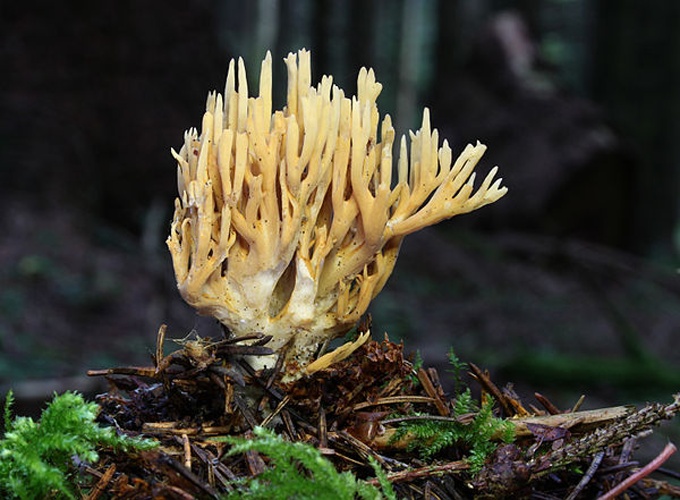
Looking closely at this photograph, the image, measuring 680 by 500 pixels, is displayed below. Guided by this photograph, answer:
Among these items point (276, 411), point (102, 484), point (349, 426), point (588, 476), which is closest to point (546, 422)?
point (588, 476)

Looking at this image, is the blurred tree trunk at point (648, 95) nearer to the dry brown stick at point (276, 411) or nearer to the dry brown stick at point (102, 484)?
the dry brown stick at point (276, 411)

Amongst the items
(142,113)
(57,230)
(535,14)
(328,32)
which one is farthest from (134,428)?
(535,14)

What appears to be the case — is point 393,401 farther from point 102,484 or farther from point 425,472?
point 102,484

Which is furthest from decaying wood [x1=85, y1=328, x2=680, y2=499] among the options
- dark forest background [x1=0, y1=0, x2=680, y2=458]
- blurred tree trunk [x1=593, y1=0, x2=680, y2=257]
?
blurred tree trunk [x1=593, y1=0, x2=680, y2=257]

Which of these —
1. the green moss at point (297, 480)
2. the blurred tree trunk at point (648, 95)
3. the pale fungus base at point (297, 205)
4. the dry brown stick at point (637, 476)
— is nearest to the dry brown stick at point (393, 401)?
the pale fungus base at point (297, 205)

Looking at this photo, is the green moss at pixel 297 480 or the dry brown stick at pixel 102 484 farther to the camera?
the dry brown stick at pixel 102 484

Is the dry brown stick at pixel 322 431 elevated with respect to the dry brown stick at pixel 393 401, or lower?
lower

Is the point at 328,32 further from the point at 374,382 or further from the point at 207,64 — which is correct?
the point at 374,382
